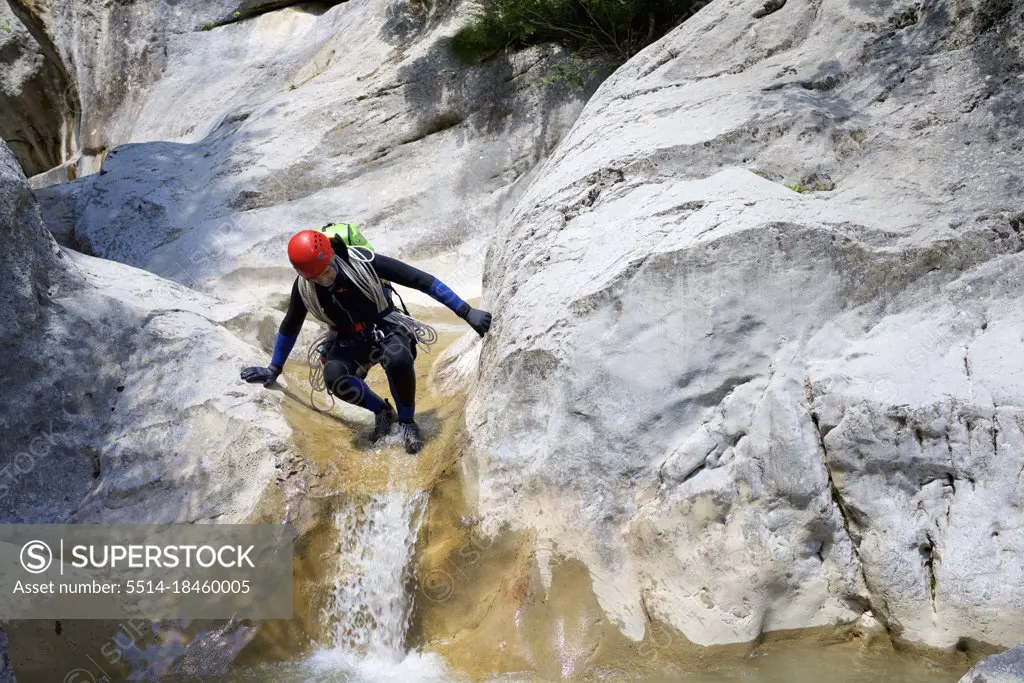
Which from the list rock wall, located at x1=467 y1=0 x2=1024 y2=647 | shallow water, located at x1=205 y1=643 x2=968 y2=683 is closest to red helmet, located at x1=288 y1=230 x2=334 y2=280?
rock wall, located at x1=467 y1=0 x2=1024 y2=647

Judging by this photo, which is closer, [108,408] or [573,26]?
[108,408]

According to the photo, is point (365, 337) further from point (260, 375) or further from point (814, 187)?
point (814, 187)

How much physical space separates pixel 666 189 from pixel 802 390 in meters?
1.37

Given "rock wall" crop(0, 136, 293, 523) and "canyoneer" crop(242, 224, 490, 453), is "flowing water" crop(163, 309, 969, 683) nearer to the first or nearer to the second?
"canyoneer" crop(242, 224, 490, 453)

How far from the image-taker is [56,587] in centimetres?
405

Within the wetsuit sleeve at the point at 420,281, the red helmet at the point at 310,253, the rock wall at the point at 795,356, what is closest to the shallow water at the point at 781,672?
the rock wall at the point at 795,356

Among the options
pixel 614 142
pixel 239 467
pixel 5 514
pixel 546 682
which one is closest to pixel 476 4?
pixel 614 142

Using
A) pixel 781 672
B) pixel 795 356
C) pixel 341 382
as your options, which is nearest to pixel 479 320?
pixel 341 382

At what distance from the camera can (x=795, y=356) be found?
12.7ft

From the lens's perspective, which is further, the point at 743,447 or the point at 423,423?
the point at 423,423

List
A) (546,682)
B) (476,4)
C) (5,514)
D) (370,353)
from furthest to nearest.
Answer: (476,4) → (370,353) → (5,514) → (546,682)

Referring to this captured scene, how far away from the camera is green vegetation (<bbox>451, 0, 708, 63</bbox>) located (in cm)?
806

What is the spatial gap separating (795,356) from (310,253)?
2.46 meters

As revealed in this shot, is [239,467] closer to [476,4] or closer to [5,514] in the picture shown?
[5,514]
